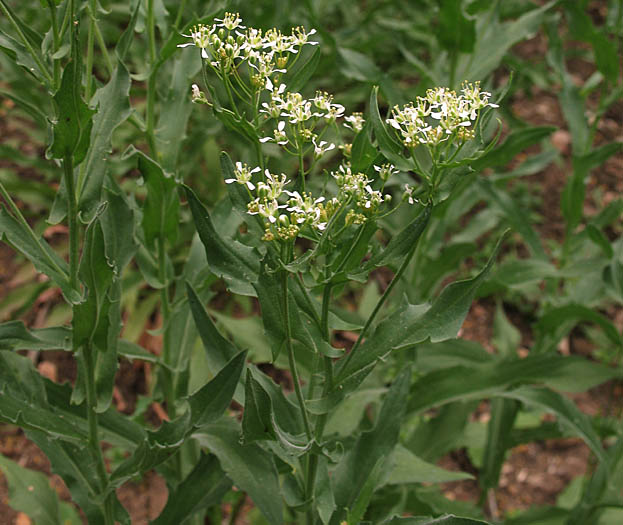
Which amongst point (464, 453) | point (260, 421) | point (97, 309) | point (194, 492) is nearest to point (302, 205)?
point (260, 421)

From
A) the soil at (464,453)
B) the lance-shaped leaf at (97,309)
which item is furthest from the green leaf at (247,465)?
the soil at (464,453)

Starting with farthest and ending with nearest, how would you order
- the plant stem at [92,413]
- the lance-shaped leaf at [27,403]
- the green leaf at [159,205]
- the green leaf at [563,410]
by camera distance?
the green leaf at [563,410]
the green leaf at [159,205]
the plant stem at [92,413]
the lance-shaped leaf at [27,403]

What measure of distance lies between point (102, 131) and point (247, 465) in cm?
108

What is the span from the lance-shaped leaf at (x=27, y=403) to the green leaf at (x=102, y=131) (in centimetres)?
56

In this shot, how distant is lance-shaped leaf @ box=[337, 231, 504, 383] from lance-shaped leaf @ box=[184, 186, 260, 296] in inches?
13.6

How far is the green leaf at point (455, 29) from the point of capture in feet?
9.83

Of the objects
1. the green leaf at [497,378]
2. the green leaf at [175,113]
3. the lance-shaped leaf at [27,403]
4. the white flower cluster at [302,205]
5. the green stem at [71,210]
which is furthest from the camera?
the green leaf at [497,378]

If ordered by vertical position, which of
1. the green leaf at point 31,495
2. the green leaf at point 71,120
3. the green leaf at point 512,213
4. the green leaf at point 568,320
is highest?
the green leaf at point 512,213

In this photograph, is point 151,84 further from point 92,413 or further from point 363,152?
point 92,413

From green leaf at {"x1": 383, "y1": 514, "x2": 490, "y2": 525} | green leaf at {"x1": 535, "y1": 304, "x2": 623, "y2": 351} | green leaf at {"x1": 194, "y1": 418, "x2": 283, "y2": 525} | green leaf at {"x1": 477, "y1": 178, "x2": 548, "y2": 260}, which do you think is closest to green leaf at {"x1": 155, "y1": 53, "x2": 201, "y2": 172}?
green leaf at {"x1": 194, "y1": 418, "x2": 283, "y2": 525}

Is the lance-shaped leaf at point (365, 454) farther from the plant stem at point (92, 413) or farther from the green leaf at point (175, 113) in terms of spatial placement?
the green leaf at point (175, 113)

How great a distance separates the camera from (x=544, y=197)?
548 cm

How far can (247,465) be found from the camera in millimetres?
2258

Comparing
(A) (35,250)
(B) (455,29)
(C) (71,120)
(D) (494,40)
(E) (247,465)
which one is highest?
(D) (494,40)
